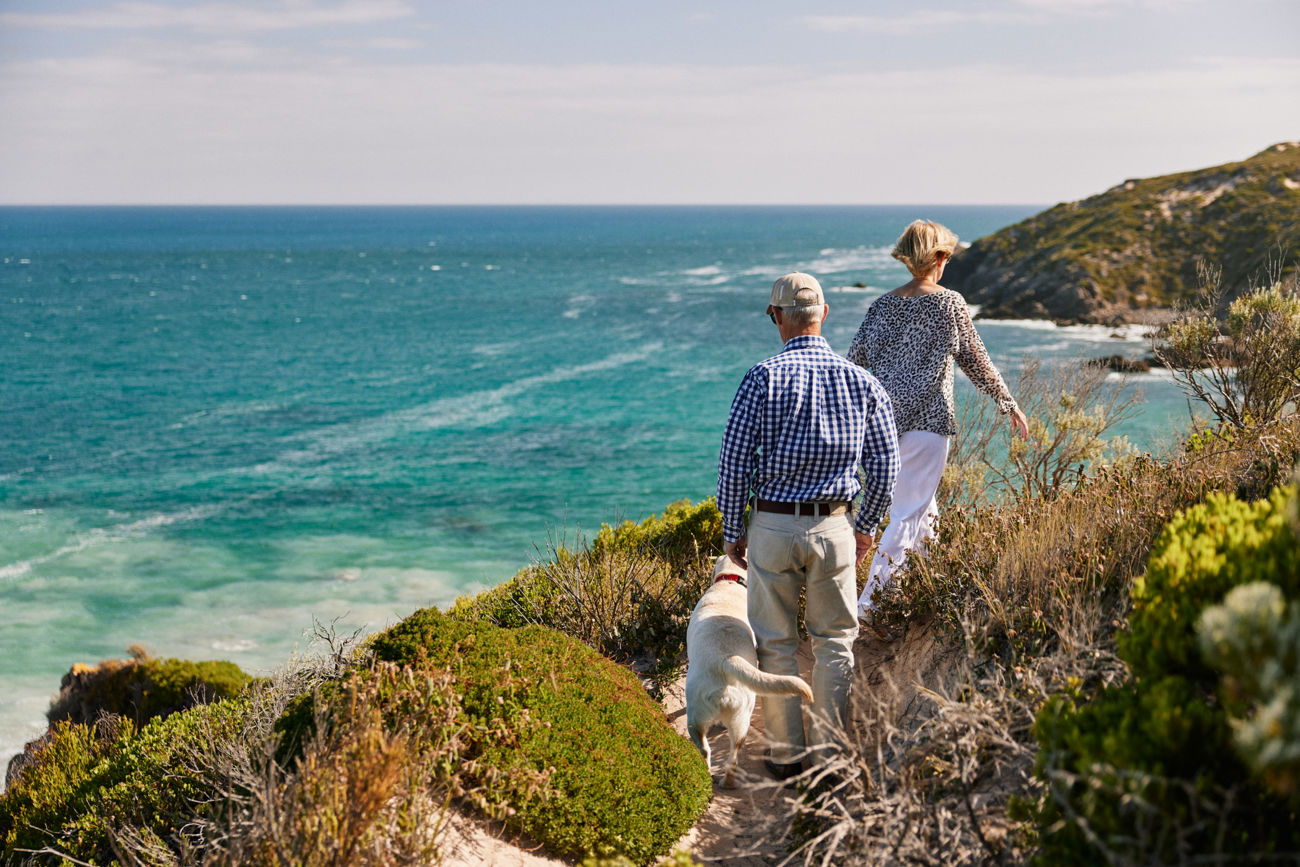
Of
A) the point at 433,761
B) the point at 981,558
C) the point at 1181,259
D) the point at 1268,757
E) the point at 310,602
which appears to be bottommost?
the point at 310,602

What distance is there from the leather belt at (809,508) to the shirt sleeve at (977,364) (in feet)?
5.15

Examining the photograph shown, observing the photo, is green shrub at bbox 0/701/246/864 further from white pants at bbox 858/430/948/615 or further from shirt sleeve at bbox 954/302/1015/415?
shirt sleeve at bbox 954/302/1015/415

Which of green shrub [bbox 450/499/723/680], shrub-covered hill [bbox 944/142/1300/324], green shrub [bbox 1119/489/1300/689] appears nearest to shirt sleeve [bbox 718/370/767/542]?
green shrub [bbox 1119/489/1300/689]

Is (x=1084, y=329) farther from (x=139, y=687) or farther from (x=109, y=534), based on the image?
(x=139, y=687)

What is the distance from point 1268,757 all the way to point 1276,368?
6.50 m

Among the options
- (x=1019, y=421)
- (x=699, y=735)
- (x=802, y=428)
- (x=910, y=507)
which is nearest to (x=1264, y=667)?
(x=802, y=428)

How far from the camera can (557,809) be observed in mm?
4160

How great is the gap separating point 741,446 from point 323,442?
2892 cm

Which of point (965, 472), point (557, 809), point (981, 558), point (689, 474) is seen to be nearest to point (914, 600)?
point (981, 558)

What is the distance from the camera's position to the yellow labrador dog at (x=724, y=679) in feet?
14.5

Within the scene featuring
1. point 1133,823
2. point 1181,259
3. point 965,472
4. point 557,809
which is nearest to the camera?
point 1133,823

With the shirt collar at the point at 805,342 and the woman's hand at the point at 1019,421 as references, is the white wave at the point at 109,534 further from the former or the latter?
the woman's hand at the point at 1019,421

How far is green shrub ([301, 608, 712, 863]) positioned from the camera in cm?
414

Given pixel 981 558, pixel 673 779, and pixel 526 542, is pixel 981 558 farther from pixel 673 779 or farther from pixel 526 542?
pixel 526 542
